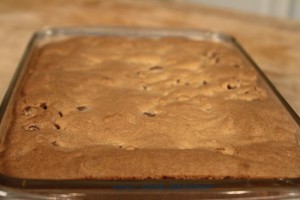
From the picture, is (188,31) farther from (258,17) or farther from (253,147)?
(253,147)

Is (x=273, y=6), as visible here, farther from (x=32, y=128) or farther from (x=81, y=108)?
(x=32, y=128)

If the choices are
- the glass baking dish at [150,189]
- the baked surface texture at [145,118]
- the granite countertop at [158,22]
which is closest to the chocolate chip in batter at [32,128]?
the baked surface texture at [145,118]

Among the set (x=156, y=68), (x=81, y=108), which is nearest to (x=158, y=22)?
(x=156, y=68)

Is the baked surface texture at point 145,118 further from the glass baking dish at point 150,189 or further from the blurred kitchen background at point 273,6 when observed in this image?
the blurred kitchen background at point 273,6

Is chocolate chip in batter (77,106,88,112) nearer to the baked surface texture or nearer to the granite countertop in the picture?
the baked surface texture

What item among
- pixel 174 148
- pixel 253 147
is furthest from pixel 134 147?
pixel 253 147

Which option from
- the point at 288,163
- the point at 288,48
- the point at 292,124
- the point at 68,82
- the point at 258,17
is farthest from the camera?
the point at 258,17
